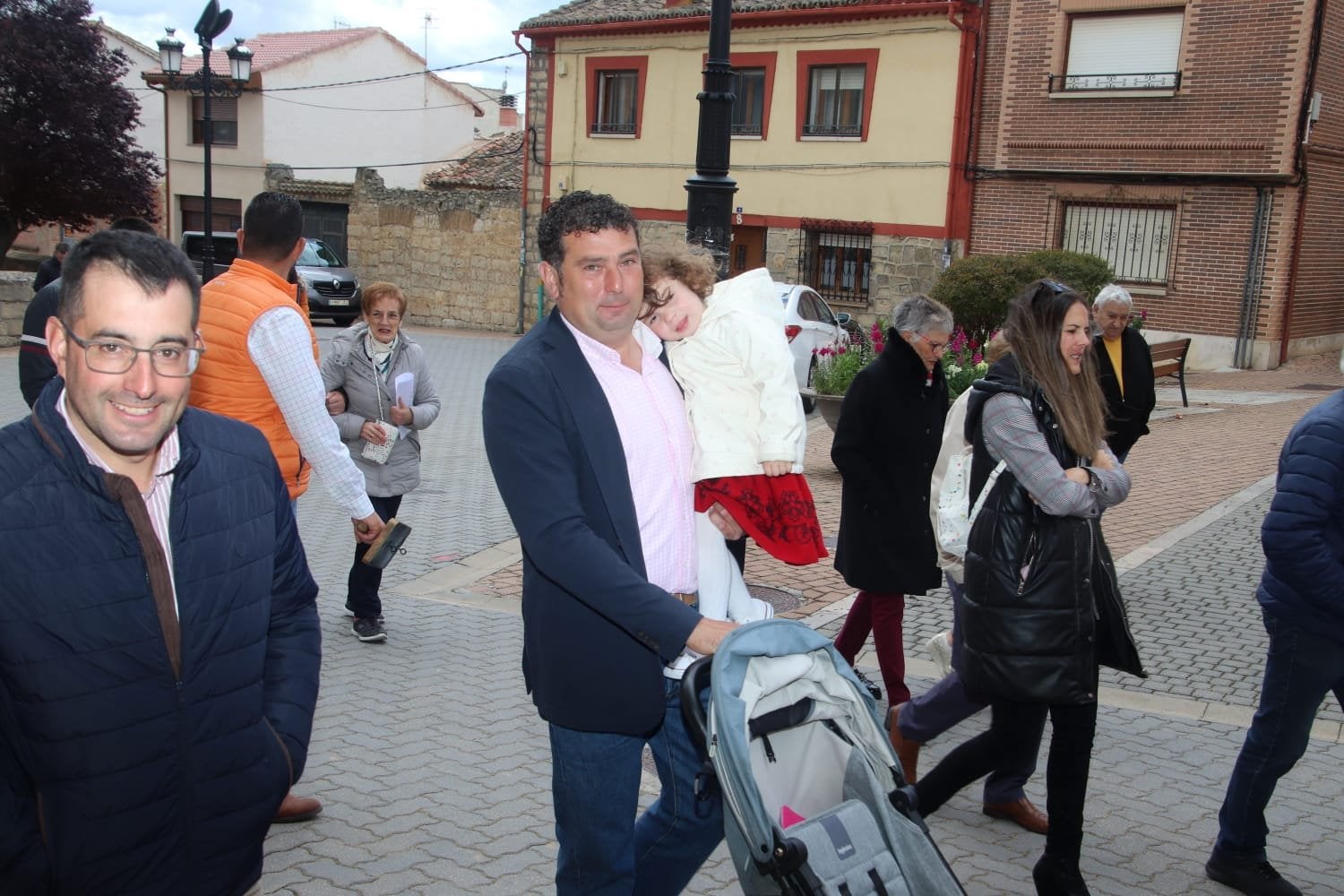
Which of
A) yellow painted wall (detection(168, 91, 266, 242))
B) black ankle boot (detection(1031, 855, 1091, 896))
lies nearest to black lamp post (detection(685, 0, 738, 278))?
black ankle boot (detection(1031, 855, 1091, 896))

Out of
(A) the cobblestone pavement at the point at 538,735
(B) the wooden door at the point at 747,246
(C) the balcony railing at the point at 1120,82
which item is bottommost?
(A) the cobblestone pavement at the point at 538,735

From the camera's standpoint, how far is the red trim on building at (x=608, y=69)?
90.2 feet

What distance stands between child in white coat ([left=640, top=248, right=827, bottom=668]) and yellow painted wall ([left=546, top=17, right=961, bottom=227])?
21389 mm

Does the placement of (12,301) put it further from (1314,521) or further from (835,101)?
(1314,521)

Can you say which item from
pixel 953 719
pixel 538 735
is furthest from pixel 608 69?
pixel 953 719

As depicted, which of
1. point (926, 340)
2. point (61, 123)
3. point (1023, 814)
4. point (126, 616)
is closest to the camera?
point (126, 616)

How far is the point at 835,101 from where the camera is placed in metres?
25.0

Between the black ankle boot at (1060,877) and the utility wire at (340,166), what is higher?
the utility wire at (340,166)

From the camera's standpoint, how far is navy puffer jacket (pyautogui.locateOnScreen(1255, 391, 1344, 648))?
3.65 metres

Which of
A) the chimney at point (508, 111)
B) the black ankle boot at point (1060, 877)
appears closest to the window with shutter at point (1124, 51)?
the black ankle boot at point (1060, 877)

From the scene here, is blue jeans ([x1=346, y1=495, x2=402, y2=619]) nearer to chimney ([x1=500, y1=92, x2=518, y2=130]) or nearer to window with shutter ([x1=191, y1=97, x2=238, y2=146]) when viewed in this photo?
window with shutter ([x1=191, y1=97, x2=238, y2=146])

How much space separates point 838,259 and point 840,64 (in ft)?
13.1

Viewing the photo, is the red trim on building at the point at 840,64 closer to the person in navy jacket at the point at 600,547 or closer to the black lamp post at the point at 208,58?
the black lamp post at the point at 208,58

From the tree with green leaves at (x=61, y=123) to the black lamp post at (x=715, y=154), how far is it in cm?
2833
